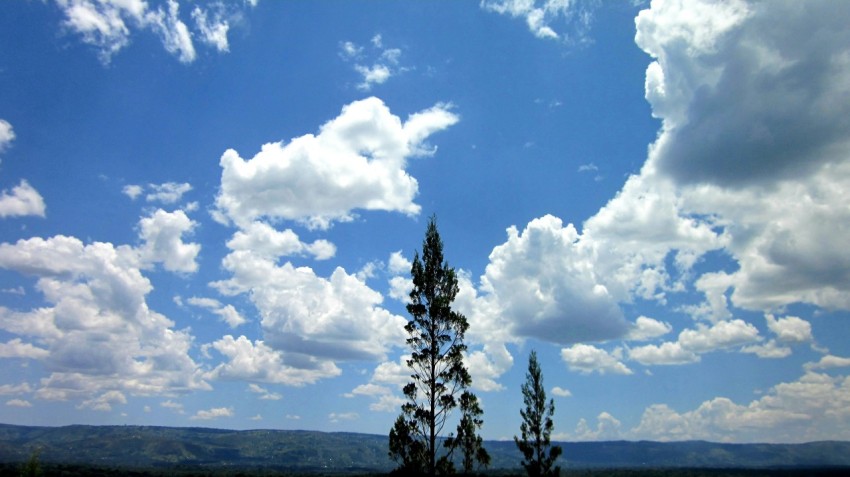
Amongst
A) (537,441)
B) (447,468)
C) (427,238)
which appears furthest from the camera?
(537,441)

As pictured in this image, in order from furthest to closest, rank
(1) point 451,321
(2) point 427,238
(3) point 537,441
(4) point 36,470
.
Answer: (4) point 36,470, (3) point 537,441, (2) point 427,238, (1) point 451,321

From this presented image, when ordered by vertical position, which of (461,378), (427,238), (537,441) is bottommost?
(537,441)

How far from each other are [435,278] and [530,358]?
66.7 ft

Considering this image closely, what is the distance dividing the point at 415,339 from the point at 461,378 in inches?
119

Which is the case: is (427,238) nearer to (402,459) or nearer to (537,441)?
(402,459)

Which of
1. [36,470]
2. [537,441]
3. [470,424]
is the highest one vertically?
[470,424]

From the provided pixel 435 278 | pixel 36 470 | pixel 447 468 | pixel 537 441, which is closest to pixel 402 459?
pixel 447 468

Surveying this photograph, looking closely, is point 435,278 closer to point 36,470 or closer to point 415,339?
point 415,339

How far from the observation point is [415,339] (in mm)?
27391

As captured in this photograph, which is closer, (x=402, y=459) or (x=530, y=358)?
(x=402, y=459)

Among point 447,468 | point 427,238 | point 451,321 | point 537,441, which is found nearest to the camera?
point 447,468

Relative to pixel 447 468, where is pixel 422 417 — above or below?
above

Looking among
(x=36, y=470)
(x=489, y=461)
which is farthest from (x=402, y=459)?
(x=36, y=470)

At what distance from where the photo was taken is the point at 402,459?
85.7 ft
